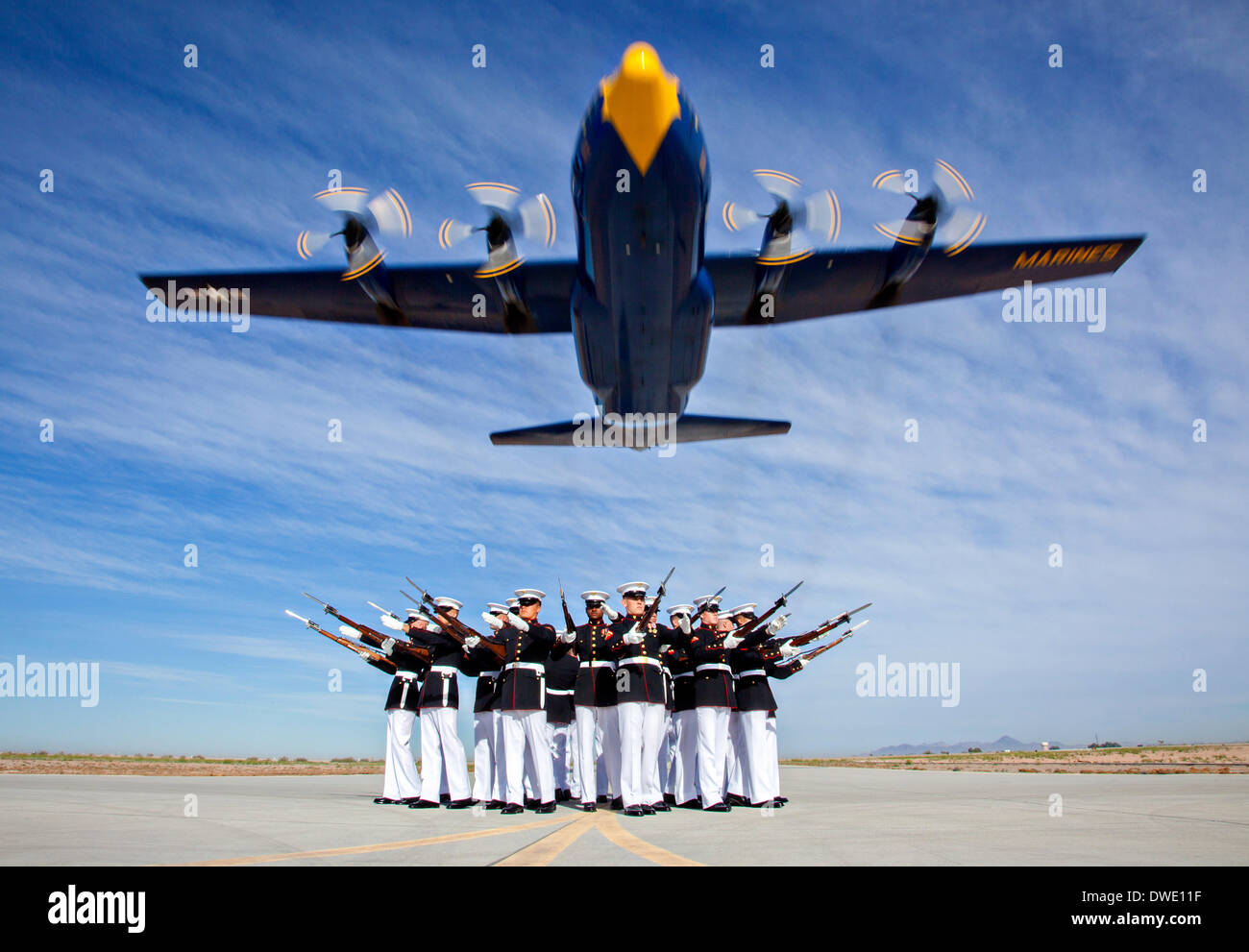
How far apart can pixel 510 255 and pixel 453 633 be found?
766 centimetres

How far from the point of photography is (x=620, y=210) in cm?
1220

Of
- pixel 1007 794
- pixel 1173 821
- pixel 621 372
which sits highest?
pixel 621 372

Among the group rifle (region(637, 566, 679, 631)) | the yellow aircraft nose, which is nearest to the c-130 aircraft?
the yellow aircraft nose

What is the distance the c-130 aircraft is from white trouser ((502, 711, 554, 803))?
7613mm

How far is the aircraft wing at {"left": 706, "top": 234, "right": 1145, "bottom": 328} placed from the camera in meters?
15.8

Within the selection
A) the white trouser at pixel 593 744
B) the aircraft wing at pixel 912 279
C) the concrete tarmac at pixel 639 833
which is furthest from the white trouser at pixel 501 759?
the aircraft wing at pixel 912 279

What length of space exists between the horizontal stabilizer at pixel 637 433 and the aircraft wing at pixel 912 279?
261 centimetres

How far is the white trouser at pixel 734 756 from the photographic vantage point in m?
11.4

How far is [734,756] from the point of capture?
11.7 metres

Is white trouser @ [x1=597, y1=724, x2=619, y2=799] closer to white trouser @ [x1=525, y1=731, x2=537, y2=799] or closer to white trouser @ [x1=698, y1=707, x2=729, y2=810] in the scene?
white trouser @ [x1=525, y1=731, x2=537, y2=799]

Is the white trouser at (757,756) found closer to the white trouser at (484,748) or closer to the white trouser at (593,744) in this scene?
the white trouser at (593,744)
